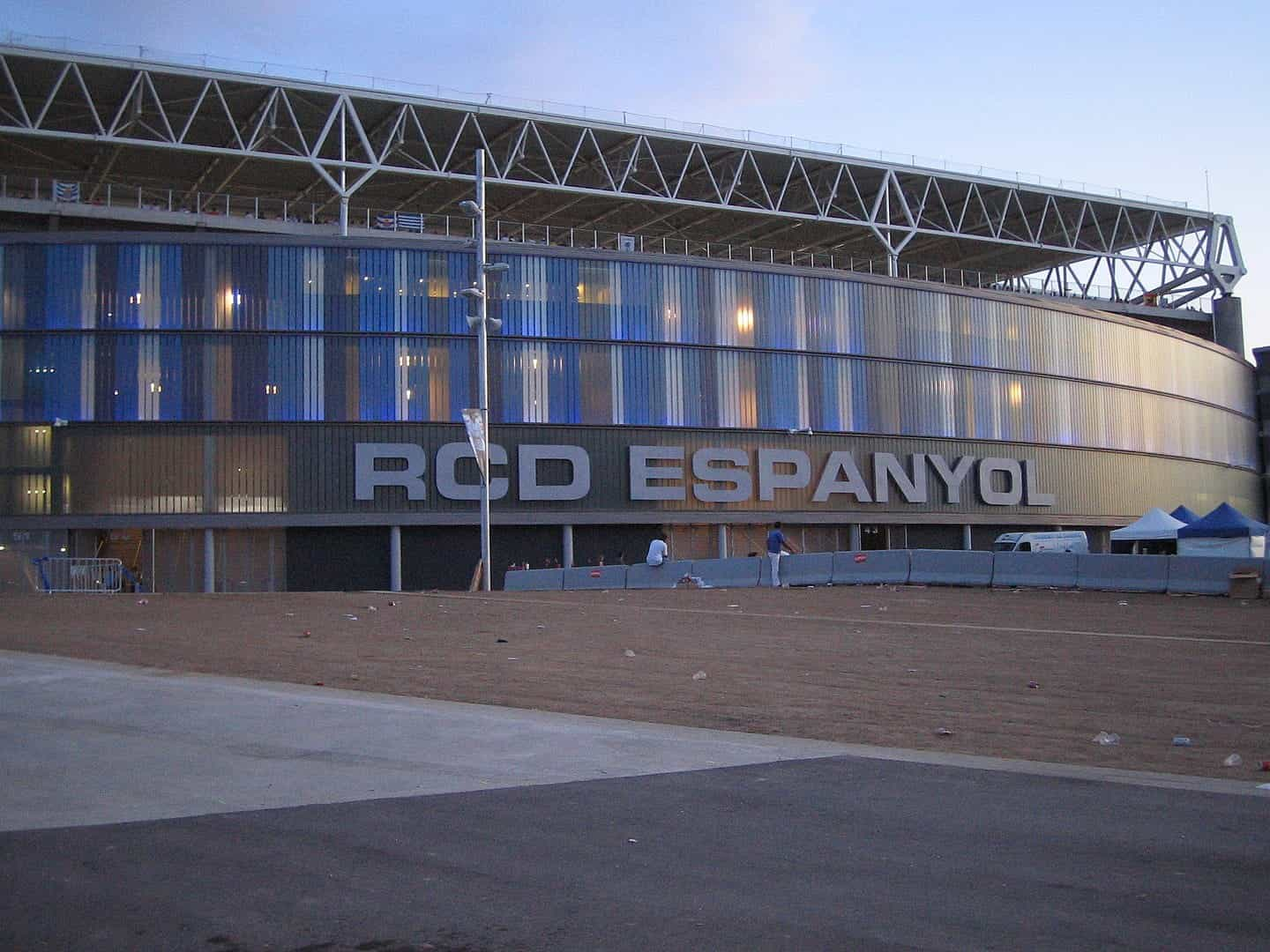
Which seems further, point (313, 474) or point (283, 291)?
point (283, 291)

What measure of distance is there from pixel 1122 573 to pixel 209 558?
3811 cm

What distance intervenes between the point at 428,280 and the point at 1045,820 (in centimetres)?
5291

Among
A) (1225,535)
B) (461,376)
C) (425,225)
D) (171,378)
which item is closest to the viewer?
(1225,535)

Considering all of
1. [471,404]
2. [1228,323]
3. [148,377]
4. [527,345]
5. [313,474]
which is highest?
[1228,323]

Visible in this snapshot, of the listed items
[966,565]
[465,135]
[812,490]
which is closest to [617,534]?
[812,490]

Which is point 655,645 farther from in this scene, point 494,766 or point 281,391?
point 281,391

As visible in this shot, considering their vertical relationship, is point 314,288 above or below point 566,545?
above

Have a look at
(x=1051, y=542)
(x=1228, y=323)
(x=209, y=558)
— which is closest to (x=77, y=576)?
(x=209, y=558)

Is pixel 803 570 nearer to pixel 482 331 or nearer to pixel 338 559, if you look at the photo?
pixel 482 331

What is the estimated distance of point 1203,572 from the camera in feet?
102

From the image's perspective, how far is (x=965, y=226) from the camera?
256 ft

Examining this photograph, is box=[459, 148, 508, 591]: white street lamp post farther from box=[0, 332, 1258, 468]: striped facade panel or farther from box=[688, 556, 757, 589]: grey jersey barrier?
box=[0, 332, 1258, 468]: striped facade panel

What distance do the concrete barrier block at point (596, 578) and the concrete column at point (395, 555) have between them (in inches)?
624

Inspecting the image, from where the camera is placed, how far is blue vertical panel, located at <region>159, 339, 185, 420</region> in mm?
53844
